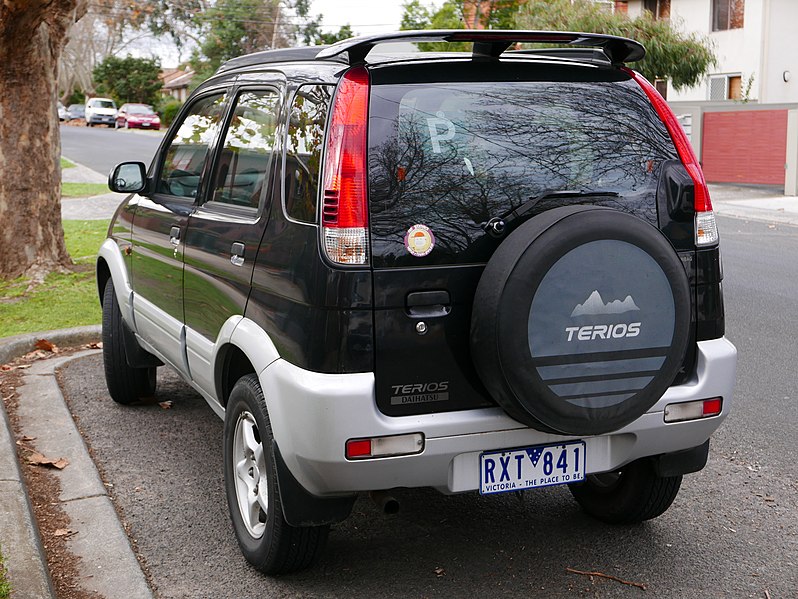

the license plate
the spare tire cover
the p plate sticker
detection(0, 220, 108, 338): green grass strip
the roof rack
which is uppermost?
the roof rack

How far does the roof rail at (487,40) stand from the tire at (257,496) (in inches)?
49.7

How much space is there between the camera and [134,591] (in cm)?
382

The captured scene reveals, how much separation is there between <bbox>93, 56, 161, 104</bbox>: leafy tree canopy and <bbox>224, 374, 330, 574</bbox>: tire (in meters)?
70.0

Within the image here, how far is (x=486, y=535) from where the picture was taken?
434cm

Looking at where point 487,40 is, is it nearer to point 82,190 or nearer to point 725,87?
point 82,190

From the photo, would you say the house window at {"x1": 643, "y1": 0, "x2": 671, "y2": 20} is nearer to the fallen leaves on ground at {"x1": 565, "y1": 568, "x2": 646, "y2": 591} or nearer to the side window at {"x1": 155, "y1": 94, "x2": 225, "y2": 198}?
the side window at {"x1": 155, "y1": 94, "x2": 225, "y2": 198}

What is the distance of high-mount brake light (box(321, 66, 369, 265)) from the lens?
3369mm

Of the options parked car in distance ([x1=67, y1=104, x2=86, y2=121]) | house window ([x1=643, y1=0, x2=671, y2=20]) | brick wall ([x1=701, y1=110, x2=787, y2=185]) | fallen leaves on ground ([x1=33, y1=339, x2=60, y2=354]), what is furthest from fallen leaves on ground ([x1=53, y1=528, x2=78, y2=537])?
parked car in distance ([x1=67, y1=104, x2=86, y2=121])

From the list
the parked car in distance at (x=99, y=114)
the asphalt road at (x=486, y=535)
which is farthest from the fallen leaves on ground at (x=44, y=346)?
the parked car in distance at (x=99, y=114)

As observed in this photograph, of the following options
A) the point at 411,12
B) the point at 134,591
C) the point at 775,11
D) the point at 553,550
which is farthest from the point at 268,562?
the point at 411,12

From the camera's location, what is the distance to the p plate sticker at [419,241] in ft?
11.2

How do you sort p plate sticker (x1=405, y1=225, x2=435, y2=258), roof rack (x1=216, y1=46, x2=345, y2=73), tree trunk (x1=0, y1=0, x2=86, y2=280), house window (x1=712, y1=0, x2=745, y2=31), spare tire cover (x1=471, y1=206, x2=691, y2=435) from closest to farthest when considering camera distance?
1. spare tire cover (x1=471, y1=206, x2=691, y2=435)
2. p plate sticker (x1=405, y1=225, x2=435, y2=258)
3. roof rack (x1=216, y1=46, x2=345, y2=73)
4. tree trunk (x1=0, y1=0, x2=86, y2=280)
5. house window (x1=712, y1=0, x2=745, y2=31)

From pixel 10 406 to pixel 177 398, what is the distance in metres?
1.01

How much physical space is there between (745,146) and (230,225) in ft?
77.1
